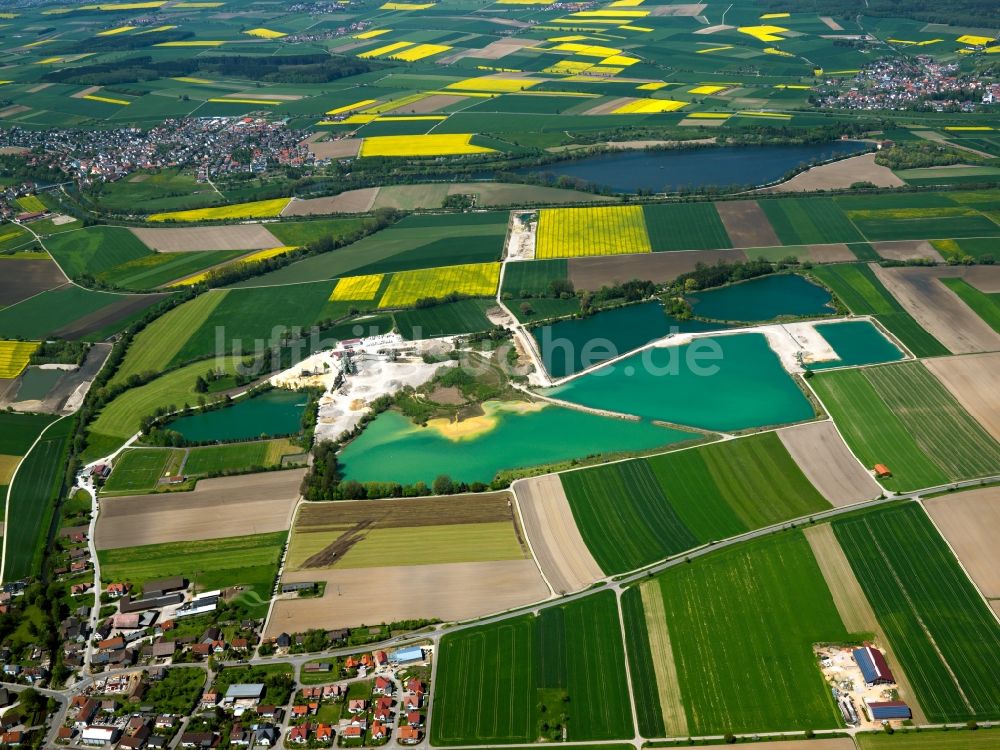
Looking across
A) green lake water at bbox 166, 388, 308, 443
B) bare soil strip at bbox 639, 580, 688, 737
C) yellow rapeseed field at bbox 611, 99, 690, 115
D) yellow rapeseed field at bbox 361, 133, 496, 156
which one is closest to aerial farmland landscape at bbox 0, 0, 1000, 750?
bare soil strip at bbox 639, 580, 688, 737

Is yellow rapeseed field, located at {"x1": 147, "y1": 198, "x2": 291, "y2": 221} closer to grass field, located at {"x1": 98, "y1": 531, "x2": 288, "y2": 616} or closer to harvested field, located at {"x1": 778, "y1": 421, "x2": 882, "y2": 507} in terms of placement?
grass field, located at {"x1": 98, "y1": 531, "x2": 288, "y2": 616}

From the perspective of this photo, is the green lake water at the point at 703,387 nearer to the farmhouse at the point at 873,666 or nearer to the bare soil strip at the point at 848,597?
the bare soil strip at the point at 848,597

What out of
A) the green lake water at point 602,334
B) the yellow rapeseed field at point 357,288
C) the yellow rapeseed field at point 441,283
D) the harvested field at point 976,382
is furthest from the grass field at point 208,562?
the harvested field at point 976,382

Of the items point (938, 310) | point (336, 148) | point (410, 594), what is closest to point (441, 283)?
point (410, 594)

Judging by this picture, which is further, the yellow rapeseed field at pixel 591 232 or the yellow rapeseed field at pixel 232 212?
the yellow rapeseed field at pixel 232 212

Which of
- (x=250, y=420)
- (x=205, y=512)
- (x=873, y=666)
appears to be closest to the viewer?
(x=873, y=666)

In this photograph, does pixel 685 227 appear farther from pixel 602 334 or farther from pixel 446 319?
pixel 446 319
